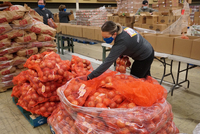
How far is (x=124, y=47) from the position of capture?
6.82 feet

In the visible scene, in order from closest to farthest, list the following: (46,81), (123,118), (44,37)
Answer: (123,118), (46,81), (44,37)

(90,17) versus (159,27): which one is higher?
(90,17)

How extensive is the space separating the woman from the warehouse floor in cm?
100

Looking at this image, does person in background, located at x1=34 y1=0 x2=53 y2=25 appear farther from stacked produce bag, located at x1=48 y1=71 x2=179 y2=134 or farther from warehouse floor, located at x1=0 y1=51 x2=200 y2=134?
stacked produce bag, located at x1=48 y1=71 x2=179 y2=134

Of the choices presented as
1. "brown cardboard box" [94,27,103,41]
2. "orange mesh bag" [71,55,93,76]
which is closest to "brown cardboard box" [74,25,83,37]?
"brown cardboard box" [94,27,103,41]

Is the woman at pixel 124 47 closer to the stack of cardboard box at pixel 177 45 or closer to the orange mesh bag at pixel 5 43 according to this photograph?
the stack of cardboard box at pixel 177 45

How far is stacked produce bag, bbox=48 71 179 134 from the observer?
1472 millimetres

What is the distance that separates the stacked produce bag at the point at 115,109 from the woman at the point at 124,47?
0.25 m

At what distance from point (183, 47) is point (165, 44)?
14.6 inches

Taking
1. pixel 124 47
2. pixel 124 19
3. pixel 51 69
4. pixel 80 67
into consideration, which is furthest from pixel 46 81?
pixel 124 19

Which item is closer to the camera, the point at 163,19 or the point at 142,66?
the point at 142,66

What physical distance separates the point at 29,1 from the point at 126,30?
9.33 m

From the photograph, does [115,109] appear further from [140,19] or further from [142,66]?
[140,19]

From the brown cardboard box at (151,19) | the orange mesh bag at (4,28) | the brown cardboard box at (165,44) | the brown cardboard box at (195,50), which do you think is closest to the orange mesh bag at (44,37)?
the orange mesh bag at (4,28)
